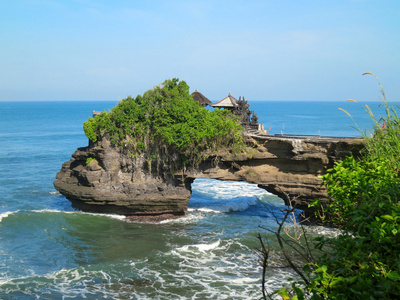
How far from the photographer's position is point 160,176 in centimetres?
1972

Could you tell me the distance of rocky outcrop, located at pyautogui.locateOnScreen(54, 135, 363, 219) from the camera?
18766 mm

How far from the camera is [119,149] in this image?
19.5m

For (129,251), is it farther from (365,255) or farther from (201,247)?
(365,255)

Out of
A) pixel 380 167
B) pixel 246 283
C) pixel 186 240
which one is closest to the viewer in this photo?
pixel 380 167

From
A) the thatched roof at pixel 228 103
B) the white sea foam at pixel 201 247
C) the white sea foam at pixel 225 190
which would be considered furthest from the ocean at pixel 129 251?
the thatched roof at pixel 228 103

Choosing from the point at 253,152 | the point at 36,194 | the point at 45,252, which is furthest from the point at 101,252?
the point at 36,194

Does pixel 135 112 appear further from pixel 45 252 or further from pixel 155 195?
pixel 45 252

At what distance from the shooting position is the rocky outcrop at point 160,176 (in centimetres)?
1877

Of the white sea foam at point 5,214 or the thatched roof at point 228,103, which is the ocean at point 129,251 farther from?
the thatched roof at point 228,103

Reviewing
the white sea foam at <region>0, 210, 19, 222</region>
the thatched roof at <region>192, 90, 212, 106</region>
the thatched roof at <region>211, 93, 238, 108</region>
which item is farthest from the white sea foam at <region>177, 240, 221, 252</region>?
the white sea foam at <region>0, 210, 19, 222</region>

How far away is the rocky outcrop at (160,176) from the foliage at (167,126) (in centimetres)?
61

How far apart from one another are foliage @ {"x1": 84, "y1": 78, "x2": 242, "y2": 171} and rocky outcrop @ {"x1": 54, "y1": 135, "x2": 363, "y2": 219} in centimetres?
61

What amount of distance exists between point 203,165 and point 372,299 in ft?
54.3

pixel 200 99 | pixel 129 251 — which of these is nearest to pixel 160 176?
pixel 129 251
